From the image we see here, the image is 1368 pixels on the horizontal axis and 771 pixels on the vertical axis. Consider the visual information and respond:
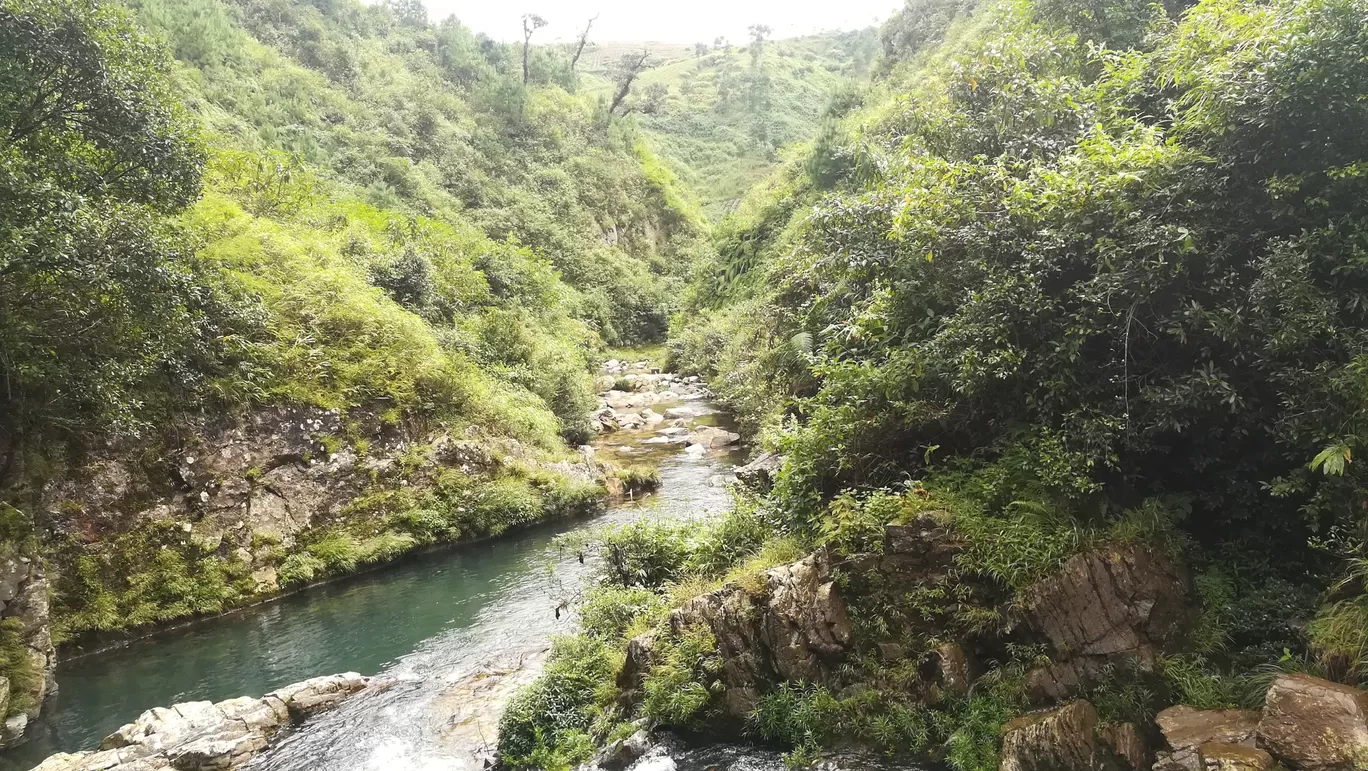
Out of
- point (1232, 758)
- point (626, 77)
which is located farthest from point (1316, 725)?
point (626, 77)

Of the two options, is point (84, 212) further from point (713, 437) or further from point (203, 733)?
point (713, 437)

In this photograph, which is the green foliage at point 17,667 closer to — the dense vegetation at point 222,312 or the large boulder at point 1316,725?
the dense vegetation at point 222,312

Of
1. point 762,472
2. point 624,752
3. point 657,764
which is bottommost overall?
point 657,764

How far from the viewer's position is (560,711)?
10391 mm

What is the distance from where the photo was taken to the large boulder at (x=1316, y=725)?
17.8 ft

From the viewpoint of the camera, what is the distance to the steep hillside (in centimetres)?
7981

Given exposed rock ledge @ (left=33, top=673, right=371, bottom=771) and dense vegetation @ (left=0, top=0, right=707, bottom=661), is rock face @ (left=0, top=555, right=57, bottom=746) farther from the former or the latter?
exposed rock ledge @ (left=33, top=673, right=371, bottom=771)

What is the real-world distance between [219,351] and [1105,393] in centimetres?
1977

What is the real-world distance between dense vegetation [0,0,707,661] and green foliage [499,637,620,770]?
9432 mm

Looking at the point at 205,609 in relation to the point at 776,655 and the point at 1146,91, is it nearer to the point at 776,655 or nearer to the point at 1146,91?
the point at 776,655

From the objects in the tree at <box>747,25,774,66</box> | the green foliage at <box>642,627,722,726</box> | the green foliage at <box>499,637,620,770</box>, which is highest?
the tree at <box>747,25,774,66</box>

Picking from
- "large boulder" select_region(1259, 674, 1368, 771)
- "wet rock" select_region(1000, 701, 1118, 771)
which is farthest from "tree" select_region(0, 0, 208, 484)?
"large boulder" select_region(1259, 674, 1368, 771)

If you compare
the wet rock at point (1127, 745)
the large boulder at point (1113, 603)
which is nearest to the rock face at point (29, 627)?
the large boulder at point (1113, 603)

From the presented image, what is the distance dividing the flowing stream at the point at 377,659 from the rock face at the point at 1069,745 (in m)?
7.66
